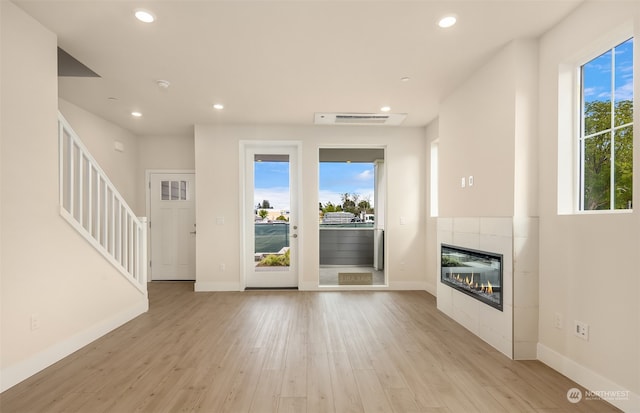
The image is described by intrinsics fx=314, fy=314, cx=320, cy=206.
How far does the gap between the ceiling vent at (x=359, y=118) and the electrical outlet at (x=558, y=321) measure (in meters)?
3.14

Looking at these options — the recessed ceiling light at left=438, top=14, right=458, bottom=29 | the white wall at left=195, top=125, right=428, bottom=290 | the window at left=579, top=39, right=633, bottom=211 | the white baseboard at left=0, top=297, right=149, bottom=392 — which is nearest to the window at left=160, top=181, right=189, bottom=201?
the white wall at left=195, top=125, right=428, bottom=290

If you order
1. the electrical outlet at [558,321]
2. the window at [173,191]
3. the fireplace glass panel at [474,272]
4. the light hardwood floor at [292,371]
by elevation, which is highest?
the window at [173,191]

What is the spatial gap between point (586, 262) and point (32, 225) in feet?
13.4

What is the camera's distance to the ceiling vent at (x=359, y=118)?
4.64 meters

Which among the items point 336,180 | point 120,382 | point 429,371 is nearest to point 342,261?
point 336,180

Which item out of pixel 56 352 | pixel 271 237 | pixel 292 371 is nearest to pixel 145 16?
pixel 56 352

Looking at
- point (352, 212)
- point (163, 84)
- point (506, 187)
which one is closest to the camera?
point (506, 187)

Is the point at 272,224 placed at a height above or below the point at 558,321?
above

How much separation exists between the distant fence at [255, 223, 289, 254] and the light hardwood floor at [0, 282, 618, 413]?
1.58 metres

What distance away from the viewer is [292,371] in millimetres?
2439

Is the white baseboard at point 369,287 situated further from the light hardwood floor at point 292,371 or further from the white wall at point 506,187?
the white wall at point 506,187

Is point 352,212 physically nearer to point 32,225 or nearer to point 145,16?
point 145,16

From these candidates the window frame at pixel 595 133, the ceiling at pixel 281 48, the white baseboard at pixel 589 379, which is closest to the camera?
the white baseboard at pixel 589 379

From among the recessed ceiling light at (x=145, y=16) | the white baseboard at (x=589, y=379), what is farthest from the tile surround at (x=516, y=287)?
the recessed ceiling light at (x=145, y=16)
